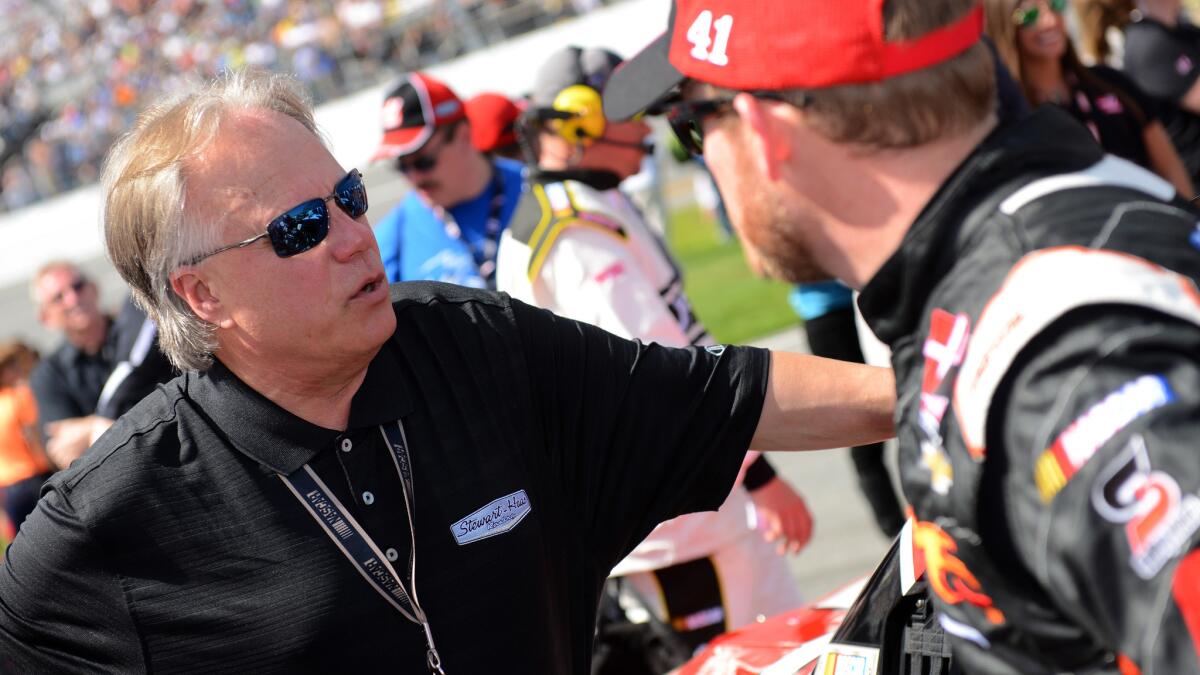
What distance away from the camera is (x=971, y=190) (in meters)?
1.58

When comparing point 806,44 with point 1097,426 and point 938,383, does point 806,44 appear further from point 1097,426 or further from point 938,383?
point 1097,426

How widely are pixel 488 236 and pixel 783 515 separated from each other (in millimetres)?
2181

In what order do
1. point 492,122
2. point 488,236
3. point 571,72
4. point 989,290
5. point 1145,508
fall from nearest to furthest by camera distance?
1. point 1145,508
2. point 989,290
3. point 571,72
4. point 488,236
5. point 492,122

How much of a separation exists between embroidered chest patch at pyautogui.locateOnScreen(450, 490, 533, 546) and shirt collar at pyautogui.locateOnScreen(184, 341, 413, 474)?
0.23 meters

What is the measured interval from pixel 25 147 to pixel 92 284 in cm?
2947

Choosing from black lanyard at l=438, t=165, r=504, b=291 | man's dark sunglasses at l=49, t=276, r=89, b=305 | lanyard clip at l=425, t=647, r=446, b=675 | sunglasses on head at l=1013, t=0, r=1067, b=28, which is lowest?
lanyard clip at l=425, t=647, r=446, b=675

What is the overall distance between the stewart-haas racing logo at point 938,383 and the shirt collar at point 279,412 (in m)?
1.15

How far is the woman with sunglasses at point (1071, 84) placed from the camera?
4.55 m

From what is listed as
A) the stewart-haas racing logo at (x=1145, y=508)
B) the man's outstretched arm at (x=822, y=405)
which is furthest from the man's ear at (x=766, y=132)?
the man's outstretched arm at (x=822, y=405)

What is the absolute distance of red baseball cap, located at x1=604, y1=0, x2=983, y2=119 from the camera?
1.57 metres

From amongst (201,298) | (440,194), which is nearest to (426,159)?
(440,194)

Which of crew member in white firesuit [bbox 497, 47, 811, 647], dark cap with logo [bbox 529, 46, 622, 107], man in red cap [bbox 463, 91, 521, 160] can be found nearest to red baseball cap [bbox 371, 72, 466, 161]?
man in red cap [bbox 463, 91, 521, 160]

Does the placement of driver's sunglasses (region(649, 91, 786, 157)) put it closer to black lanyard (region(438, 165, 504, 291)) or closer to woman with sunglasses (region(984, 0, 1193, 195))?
woman with sunglasses (region(984, 0, 1193, 195))

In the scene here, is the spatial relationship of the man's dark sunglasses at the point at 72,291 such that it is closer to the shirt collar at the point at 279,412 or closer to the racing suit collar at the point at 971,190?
the shirt collar at the point at 279,412
